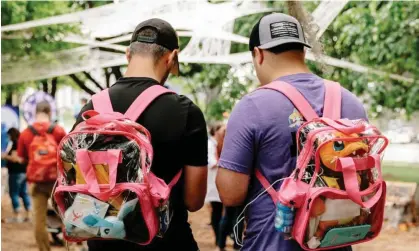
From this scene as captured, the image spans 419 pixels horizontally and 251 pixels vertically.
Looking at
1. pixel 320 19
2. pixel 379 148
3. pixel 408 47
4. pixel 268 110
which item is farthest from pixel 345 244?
pixel 408 47

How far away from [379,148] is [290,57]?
56 centimetres

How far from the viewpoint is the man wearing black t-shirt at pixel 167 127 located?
116 inches

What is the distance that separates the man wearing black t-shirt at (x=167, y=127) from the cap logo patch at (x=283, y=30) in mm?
466

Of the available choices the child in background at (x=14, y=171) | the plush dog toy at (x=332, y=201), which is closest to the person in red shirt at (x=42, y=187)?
the child in background at (x=14, y=171)

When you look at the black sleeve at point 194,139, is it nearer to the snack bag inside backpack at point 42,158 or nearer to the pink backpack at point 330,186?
the pink backpack at point 330,186

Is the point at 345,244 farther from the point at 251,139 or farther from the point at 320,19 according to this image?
the point at 320,19

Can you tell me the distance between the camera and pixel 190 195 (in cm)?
304

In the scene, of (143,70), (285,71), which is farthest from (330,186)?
(143,70)

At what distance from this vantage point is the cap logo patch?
303cm

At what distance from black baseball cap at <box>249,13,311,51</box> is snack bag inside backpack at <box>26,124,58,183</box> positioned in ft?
14.2

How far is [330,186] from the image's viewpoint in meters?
2.74

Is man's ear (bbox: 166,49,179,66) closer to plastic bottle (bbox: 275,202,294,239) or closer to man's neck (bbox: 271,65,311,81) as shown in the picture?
man's neck (bbox: 271,65,311,81)

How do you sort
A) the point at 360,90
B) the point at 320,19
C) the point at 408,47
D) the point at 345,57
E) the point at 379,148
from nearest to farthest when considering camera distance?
the point at 379,148 → the point at 320,19 → the point at 408,47 → the point at 360,90 → the point at 345,57

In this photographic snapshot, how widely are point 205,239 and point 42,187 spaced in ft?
14.6
